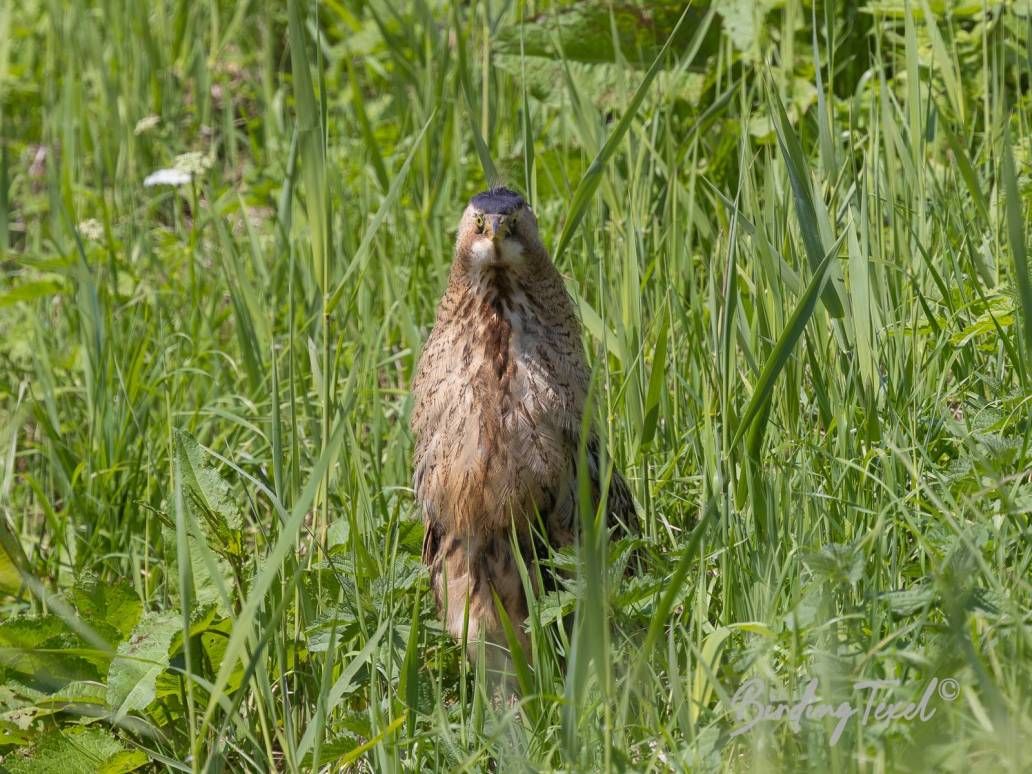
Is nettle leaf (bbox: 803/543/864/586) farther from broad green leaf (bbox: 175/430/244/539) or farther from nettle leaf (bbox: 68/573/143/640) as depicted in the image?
nettle leaf (bbox: 68/573/143/640)

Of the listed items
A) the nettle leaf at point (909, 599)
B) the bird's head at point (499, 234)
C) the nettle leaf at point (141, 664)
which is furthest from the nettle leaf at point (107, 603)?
the nettle leaf at point (909, 599)

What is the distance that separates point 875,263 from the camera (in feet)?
12.6

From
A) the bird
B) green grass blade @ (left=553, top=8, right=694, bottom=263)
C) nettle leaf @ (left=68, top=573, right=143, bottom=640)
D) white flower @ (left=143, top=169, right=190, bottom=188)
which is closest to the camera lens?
green grass blade @ (left=553, top=8, right=694, bottom=263)

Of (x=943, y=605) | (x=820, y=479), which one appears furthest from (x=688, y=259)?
(x=943, y=605)

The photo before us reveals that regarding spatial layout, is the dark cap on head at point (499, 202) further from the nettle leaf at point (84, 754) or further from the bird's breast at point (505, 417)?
the nettle leaf at point (84, 754)

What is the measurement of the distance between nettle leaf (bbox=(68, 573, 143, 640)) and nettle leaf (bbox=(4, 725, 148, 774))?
0.30m

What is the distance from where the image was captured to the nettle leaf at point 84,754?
3586 mm

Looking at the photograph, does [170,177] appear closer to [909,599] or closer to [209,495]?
[209,495]

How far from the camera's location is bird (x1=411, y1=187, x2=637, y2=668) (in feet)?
12.0

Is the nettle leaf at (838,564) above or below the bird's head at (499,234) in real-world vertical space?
below

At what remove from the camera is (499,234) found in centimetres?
360

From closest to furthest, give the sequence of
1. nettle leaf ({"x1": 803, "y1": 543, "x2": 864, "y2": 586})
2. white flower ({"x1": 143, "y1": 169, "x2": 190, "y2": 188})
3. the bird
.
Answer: nettle leaf ({"x1": 803, "y1": 543, "x2": 864, "y2": 586}) < the bird < white flower ({"x1": 143, "y1": 169, "x2": 190, "y2": 188})

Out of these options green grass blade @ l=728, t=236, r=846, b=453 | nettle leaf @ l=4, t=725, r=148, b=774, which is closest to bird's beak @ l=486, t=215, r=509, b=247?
green grass blade @ l=728, t=236, r=846, b=453

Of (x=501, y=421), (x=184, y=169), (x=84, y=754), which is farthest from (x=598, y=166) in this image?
(x=184, y=169)
